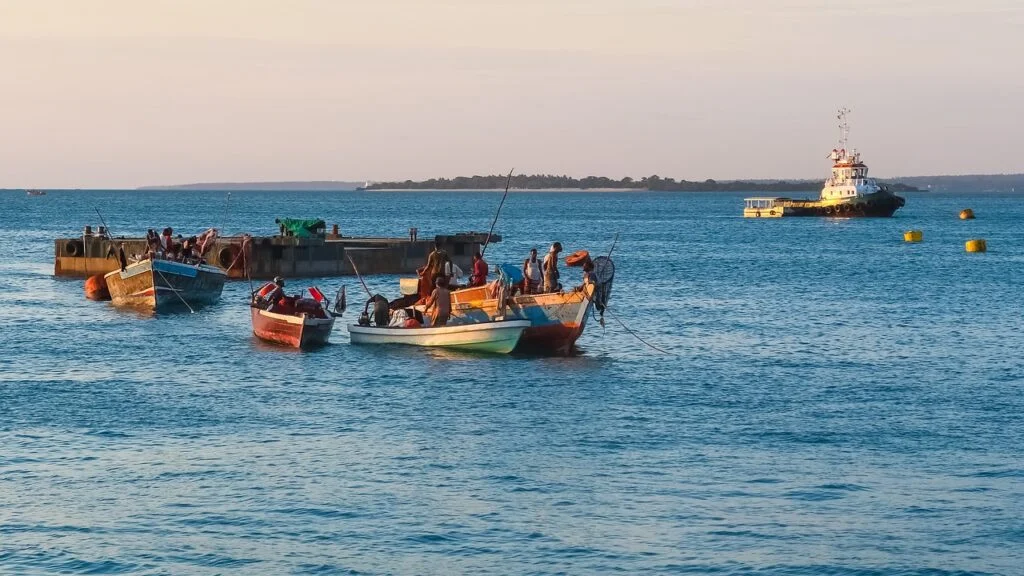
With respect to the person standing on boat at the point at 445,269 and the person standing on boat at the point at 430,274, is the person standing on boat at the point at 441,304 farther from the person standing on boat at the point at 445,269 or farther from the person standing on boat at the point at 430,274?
the person standing on boat at the point at 430,274

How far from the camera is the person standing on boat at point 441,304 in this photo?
3638cm

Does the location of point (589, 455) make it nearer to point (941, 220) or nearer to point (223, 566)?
point (223, 566)

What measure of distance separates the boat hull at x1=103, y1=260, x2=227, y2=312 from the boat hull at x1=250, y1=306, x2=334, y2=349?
11.6m

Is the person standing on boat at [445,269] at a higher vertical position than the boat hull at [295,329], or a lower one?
higher

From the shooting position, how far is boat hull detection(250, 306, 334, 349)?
38.1 meters

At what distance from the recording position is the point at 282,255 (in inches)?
2532

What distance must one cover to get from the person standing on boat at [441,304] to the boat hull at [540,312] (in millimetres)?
261

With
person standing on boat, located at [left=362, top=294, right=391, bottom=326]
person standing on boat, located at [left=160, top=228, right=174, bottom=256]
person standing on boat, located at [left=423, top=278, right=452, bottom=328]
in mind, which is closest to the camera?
person standing on boat, located at [left=423, top=278, right=452, bottom=328]

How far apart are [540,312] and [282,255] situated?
3016 centimetres

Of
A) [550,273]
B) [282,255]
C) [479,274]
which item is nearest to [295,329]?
[479,274]

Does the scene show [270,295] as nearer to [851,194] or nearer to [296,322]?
[296,322]

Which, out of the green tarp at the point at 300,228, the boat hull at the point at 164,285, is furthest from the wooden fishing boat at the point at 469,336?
the green tarp at the point at 300,228

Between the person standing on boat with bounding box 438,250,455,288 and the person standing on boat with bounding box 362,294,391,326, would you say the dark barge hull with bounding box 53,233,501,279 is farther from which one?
the person standing on boat with bounding box 438,250,455,288

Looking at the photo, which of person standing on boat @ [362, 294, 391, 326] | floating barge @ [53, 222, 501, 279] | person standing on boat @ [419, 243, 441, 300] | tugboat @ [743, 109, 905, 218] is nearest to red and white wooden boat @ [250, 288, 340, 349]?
person standing on boat @ [362, 294, 391, 326]
